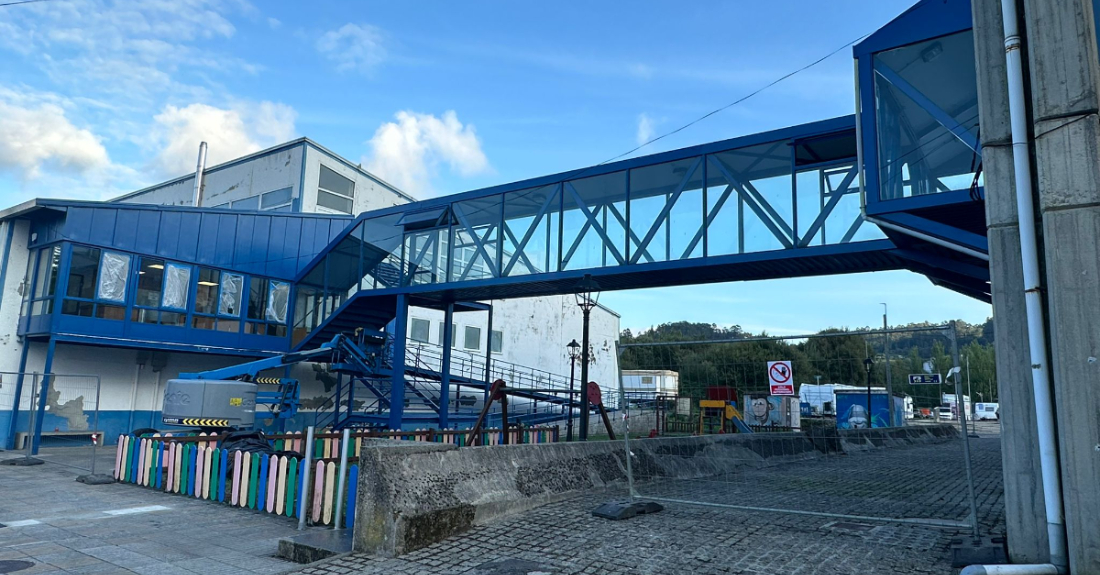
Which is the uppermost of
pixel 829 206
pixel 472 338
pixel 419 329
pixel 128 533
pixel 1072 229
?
pixel 829 206

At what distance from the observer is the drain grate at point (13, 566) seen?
631 cm

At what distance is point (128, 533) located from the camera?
8.04 meters

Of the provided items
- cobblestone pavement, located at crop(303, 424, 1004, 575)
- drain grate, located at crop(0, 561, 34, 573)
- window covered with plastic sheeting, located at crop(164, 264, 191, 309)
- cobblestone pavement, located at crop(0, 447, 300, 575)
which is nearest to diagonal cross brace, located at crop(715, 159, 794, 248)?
cobblestone pavement, located at crop(303, 424, 1004, 575)

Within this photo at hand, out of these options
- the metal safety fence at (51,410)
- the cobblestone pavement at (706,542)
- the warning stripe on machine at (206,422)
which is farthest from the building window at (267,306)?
the cobblestone pavement at (706,542)

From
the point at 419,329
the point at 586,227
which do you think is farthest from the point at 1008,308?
the point at 419,329

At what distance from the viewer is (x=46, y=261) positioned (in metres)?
19.9

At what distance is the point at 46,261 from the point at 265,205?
12524mm

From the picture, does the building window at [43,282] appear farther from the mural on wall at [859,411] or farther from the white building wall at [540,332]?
the mural on wall at [859,411]

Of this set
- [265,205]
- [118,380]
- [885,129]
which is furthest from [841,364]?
[265,205]

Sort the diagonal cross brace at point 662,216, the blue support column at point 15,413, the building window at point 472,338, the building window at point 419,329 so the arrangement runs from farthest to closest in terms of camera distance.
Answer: the building window at point 472,338
the building window at point 419,329
the blue support column at point 15,413
the diagonal cross brace at point 662,216

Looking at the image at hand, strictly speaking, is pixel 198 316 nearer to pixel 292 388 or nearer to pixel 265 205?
pixel 292 388

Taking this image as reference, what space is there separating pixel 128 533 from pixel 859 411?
20.4 metres

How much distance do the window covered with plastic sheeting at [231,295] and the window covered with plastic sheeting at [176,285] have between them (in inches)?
49.1

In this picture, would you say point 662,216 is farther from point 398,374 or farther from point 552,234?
point 398,374
